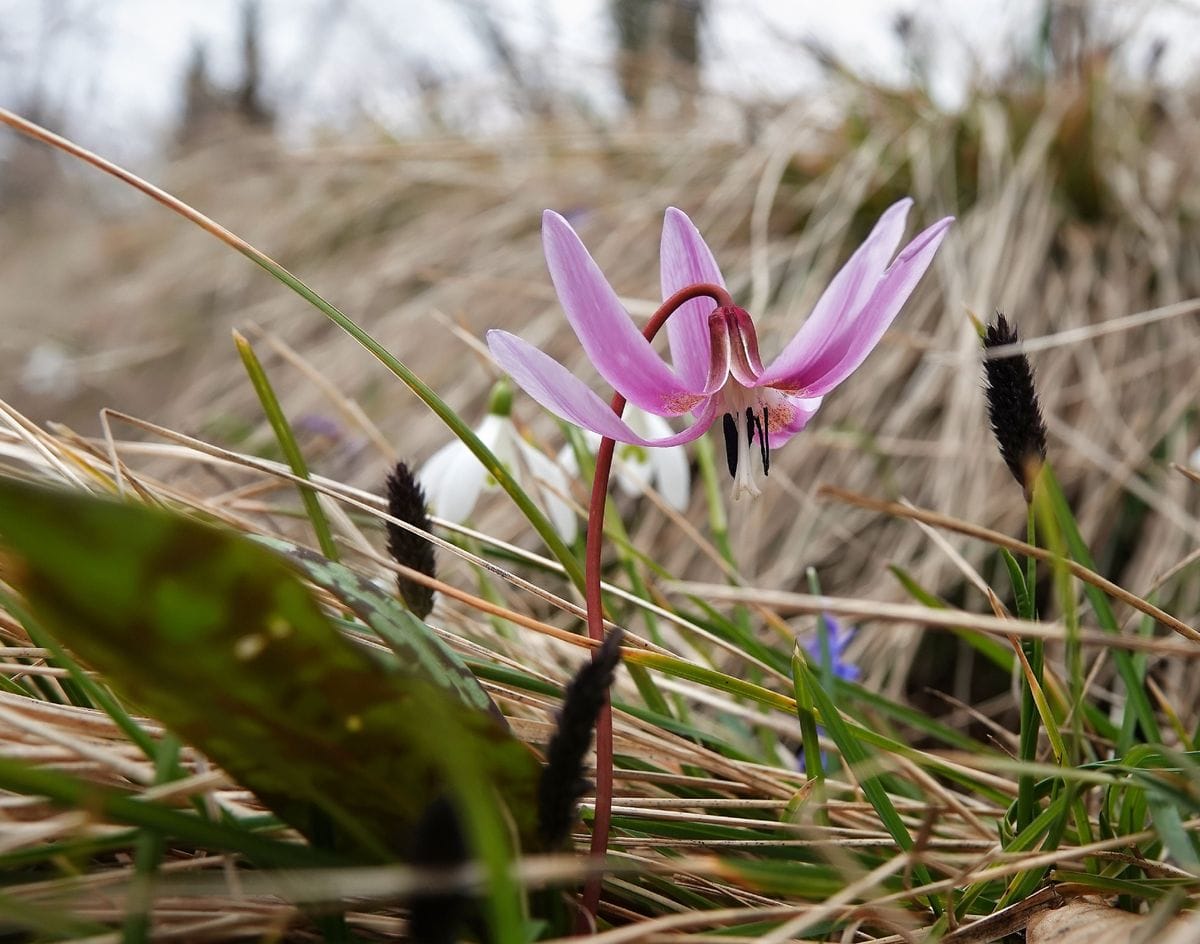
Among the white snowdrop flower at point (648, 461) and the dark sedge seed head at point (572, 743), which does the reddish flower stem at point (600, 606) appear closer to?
the dark sedge seed head at point (572, 743)

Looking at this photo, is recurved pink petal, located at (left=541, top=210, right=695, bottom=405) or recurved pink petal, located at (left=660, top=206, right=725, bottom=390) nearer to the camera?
recurved pink petal, located at (left=541, top=210, right=695, bottom=405)

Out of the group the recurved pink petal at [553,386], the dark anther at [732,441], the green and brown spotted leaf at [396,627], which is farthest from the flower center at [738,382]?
the green and brown spotted leaf at [396,627]

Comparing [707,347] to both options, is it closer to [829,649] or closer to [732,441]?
[732,441]

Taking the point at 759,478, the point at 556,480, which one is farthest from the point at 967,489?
the point at 556,480

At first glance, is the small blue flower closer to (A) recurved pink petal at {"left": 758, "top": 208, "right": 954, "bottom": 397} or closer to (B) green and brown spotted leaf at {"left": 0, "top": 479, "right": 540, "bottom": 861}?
(A) recurved pink petal at {"left": 758, "top": 208, "right": 954, "bottom": 397}

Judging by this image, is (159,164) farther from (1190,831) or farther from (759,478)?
(1190,831)

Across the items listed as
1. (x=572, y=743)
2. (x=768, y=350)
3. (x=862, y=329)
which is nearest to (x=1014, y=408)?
(x=862, y=329)

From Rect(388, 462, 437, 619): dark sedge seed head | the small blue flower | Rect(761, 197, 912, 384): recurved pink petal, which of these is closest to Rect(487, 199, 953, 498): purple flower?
Rect(761, 197, 912, 384): recurved pink petal
